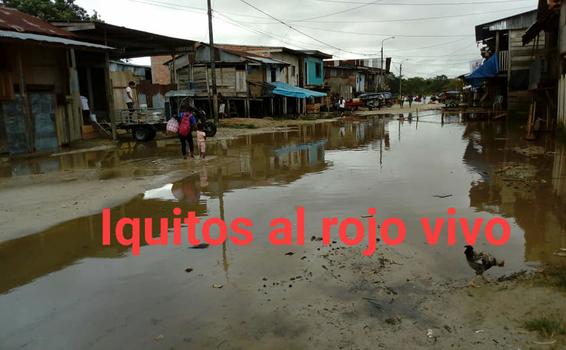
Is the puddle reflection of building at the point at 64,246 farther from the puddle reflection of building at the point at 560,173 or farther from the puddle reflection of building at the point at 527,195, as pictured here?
the puddle reflection of building at the point at 560,173

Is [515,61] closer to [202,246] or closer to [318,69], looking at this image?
[318,69]

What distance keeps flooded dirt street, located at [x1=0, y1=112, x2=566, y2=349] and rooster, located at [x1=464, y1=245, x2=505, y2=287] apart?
97 mm

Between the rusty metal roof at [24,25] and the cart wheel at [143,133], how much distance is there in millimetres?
4379

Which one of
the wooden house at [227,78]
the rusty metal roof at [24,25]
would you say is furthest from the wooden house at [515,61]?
the rusty metal roof at [24,25]

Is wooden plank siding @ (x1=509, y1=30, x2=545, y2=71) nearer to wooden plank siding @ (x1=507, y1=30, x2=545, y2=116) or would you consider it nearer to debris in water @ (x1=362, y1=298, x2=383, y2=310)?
wooden plank siding @ (x1=507, y1=30, x2=545, y2=116)

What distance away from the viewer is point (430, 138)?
19844mm

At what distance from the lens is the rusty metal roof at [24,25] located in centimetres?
1568

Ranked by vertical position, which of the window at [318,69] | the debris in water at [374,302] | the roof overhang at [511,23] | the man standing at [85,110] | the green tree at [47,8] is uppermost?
the green tree at [47,8]

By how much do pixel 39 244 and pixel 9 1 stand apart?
1312 inches

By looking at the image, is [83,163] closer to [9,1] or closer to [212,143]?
[212,143]

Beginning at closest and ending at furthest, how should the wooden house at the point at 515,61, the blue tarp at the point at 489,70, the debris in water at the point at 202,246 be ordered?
1. the debris in water at the point at 202,246
2. the wooden house at the point at 515,61
3. the blue tarp at the point at 489,70

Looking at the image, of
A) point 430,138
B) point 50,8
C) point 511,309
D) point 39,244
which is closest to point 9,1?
point 50,8

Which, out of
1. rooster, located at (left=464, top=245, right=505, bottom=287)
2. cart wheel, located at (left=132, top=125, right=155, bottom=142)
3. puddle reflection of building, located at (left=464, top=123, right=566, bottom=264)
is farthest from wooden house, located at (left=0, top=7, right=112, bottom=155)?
rooster, located at (left=464, top=245, right=505, bottom=287)

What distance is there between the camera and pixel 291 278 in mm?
5008
